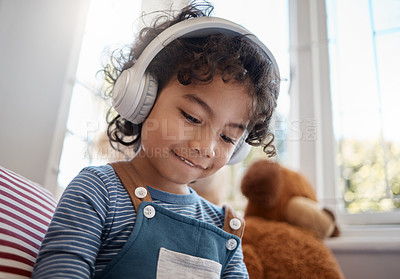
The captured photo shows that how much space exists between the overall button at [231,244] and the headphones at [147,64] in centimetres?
28

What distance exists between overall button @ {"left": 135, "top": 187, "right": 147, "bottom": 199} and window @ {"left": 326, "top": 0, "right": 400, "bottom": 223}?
1014 millimetres

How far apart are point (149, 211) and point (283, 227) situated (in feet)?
1.66

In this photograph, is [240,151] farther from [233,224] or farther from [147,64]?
[147,64]

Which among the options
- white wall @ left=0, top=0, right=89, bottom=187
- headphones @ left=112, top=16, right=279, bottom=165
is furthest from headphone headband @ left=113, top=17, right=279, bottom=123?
white wall @ left=0, top=0, right=89, bottom=187

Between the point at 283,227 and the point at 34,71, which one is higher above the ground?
the point at 34,71

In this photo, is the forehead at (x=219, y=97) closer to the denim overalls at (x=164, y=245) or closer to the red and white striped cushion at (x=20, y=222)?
the denim overalls at (x=164, y=245)

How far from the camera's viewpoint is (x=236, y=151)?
76 centimetres

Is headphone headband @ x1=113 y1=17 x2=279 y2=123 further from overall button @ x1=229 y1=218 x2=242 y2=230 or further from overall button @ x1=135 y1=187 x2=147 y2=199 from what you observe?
overall button @ x1=229 y1=218 x2=242 y2=230

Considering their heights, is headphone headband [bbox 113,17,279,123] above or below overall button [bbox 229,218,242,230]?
above


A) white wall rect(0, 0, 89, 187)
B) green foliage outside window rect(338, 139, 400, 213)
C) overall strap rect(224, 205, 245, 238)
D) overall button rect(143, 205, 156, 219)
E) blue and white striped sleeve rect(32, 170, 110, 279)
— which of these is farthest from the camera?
green foliage outside window rect(338, 139, 400, 213)

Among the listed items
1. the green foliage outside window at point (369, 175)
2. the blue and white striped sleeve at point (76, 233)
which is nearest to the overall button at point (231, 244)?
the blue and white striped sleeve at point (76, 233)

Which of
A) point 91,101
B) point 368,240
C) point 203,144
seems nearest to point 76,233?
point 203,144

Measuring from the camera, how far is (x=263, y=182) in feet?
3.42

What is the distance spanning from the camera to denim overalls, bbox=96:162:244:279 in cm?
55
